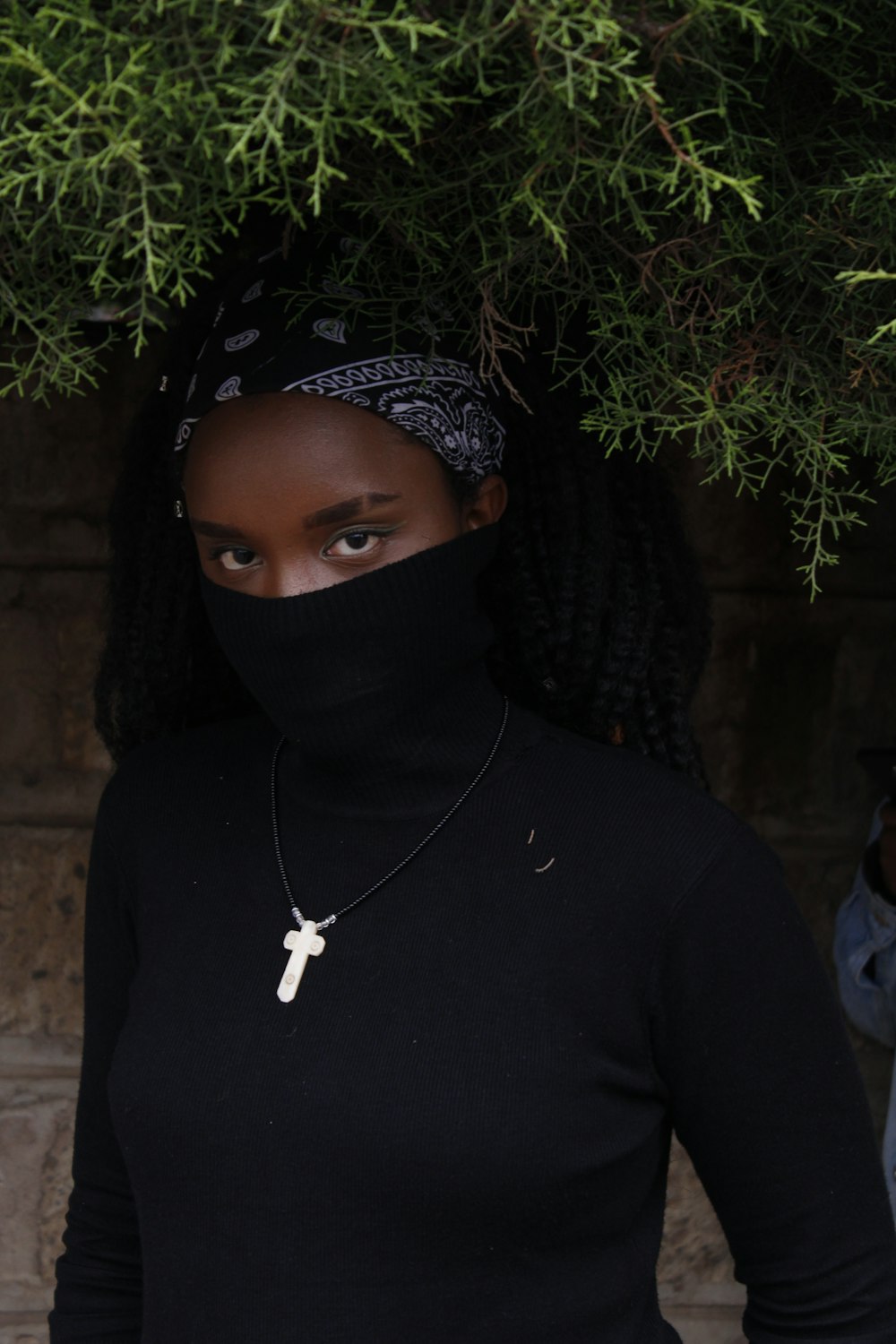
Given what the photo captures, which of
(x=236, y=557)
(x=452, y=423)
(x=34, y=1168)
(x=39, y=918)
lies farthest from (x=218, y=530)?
(x=34, y=1168)

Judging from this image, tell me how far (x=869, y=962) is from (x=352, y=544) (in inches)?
48.9

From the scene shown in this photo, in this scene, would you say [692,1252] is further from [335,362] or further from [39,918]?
[335,362]

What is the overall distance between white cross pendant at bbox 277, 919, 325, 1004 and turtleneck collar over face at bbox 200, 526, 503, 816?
0.51ft

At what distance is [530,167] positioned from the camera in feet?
3.45

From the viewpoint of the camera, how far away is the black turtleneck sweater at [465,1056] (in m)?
1.22

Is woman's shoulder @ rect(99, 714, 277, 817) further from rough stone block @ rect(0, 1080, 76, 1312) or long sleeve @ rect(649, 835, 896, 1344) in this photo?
rough stone block @ rect(0, 1080, 76, 1312)

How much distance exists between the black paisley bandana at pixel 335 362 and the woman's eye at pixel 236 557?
0.48 ft

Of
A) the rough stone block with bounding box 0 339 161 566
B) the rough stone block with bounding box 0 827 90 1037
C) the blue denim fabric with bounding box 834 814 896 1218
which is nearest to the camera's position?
the blue denim fabric with bounding box 834 814 896 1218

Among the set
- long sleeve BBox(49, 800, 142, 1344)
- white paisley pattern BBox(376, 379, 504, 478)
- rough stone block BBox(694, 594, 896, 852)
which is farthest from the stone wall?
white paisley pattern BBox(376, 379, 504, 478)

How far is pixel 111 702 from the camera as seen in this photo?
1.75 meters

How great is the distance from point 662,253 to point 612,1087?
79 cm

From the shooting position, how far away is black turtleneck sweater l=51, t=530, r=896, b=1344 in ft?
3.99

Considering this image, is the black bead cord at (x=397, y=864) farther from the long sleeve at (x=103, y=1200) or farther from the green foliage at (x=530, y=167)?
the green foliage at (x=530, y=167)

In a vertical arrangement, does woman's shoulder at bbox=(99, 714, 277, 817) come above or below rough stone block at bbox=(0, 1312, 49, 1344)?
above
